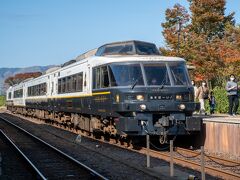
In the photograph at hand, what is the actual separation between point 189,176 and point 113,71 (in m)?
5.98

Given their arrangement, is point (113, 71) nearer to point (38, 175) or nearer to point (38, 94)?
point (38, 175)

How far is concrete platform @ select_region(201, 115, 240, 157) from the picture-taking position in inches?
537

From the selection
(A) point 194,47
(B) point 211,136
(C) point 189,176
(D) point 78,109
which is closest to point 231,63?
(A) point 194,47

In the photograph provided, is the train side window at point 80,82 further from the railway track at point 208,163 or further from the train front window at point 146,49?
the railway track at point 208,163

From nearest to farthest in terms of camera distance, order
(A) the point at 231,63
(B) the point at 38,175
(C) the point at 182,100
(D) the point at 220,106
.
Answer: (B) the point at 38,175 < (C) the point at 182,100 < (D) the point at 220,106 < (A) the point at 231,63

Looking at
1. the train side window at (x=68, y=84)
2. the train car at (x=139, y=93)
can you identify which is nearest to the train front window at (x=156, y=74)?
the train car at (x=139, y=93)

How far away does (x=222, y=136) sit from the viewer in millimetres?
14336

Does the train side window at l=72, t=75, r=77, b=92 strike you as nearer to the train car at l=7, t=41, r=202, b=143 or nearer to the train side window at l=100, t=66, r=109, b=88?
the train car at l=7, t=41, r=202, b=143

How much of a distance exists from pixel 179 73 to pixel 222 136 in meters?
2.44

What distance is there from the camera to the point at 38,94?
1296 inches

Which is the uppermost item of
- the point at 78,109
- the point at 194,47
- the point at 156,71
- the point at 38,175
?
the point at 194,47

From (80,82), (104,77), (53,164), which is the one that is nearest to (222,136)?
(104,77)

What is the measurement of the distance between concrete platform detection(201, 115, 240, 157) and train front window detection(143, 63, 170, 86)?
6.65ft

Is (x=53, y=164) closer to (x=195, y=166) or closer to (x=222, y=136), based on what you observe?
(x=195, y=166)
